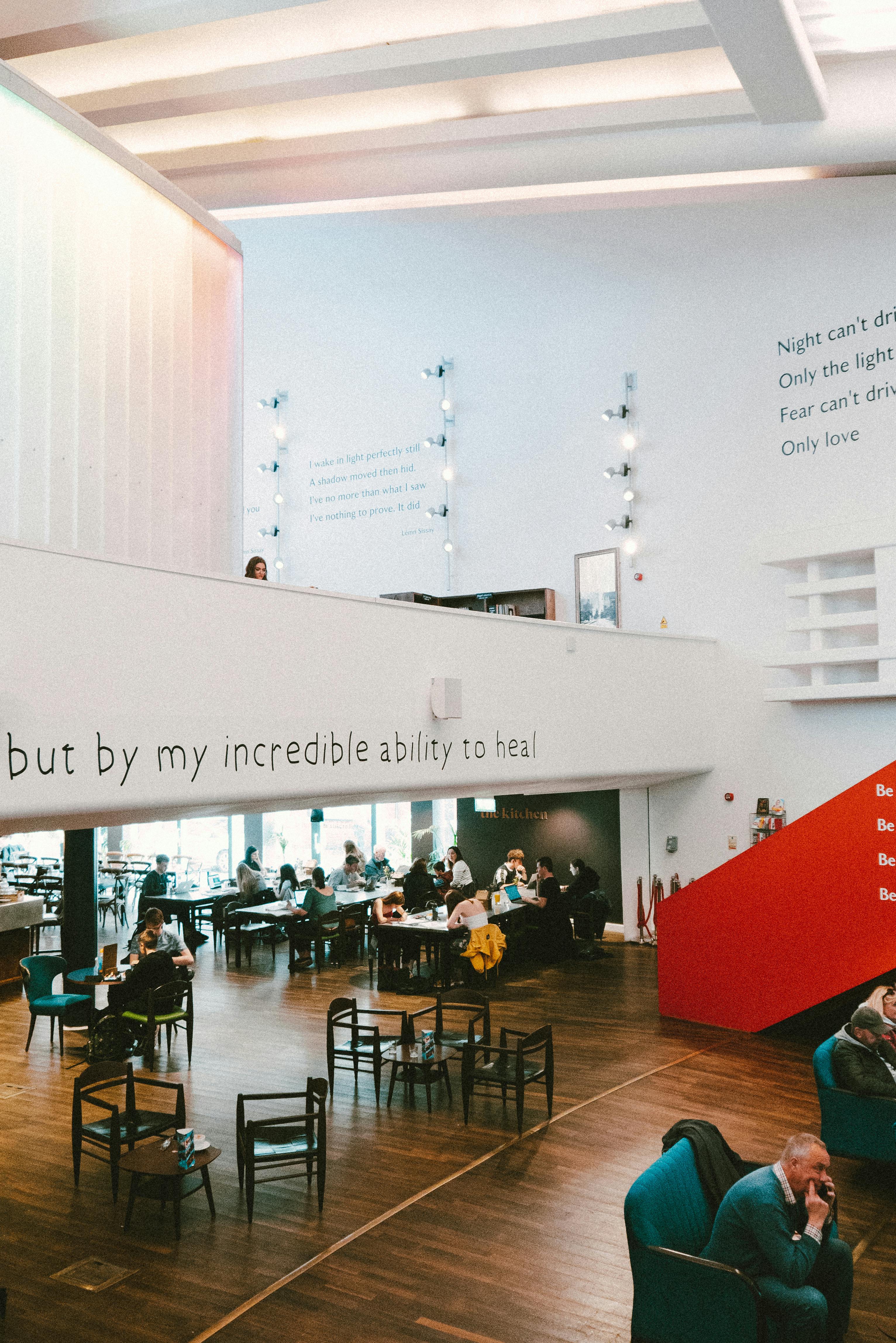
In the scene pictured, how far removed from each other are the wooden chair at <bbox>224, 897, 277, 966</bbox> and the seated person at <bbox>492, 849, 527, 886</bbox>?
293 cm

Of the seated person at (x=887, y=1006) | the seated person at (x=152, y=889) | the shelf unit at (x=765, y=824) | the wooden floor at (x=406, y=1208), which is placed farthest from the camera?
the seated person at (x=152, y=889)

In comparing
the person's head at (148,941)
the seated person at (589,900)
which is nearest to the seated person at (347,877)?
the seated person at (589,900)

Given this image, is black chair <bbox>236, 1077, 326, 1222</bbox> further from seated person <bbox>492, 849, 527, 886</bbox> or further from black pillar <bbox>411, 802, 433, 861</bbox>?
black pillar <bbox>411, 802, 433, 861</bbox>

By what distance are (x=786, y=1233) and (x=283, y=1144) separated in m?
2.94

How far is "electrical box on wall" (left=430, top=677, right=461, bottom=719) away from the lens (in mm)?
6949

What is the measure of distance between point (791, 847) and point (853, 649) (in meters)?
2.23

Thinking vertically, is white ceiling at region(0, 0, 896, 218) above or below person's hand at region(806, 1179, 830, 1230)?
above

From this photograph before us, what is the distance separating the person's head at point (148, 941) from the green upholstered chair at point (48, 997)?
2.70 feet

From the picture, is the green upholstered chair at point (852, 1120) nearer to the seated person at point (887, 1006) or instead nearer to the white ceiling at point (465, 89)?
the seated person at point (887, 1006)

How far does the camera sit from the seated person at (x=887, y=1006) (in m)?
6.01

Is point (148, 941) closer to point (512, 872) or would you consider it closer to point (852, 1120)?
point (512, 872)

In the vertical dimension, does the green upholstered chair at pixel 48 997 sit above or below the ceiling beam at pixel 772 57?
below

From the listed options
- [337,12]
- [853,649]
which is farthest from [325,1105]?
[337,12]

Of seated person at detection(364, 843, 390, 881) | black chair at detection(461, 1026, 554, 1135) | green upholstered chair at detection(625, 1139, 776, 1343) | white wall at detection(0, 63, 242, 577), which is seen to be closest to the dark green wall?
seated person at detection(364, 843, 390, 881)
